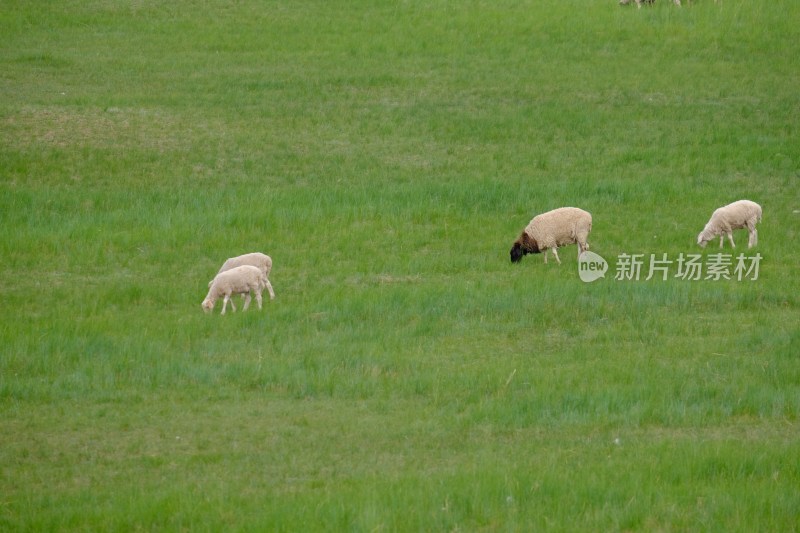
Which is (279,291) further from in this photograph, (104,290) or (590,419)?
(590,419)

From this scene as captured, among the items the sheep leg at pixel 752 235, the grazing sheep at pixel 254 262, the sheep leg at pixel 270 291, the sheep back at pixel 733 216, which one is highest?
the sheep back at pixel 733 216

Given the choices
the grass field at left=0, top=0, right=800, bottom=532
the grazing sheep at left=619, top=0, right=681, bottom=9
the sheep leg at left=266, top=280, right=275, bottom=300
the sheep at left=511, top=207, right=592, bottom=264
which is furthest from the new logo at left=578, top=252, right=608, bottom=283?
the grazing sheep at left=619, top=0, right=681, bottom=9

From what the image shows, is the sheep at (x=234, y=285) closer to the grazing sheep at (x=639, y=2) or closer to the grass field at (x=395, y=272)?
the grass field at (x=395, y=272)

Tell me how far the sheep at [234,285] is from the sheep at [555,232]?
4.65 metres

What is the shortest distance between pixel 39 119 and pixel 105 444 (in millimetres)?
18311

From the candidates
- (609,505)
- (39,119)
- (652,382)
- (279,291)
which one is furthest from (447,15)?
(609,505)

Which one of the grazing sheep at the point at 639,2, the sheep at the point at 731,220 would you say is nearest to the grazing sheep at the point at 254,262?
the sheep at the point at 731,220

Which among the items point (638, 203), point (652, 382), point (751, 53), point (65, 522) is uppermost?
point (751, 53)

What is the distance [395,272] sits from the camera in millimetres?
18172

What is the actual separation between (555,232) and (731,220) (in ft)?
9.36

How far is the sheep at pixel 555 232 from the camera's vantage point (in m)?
18.3

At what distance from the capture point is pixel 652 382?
12.1m

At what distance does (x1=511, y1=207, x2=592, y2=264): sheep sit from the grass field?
0.59m

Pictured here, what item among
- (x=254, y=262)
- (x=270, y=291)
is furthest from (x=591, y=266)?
(x=254, y=262)
